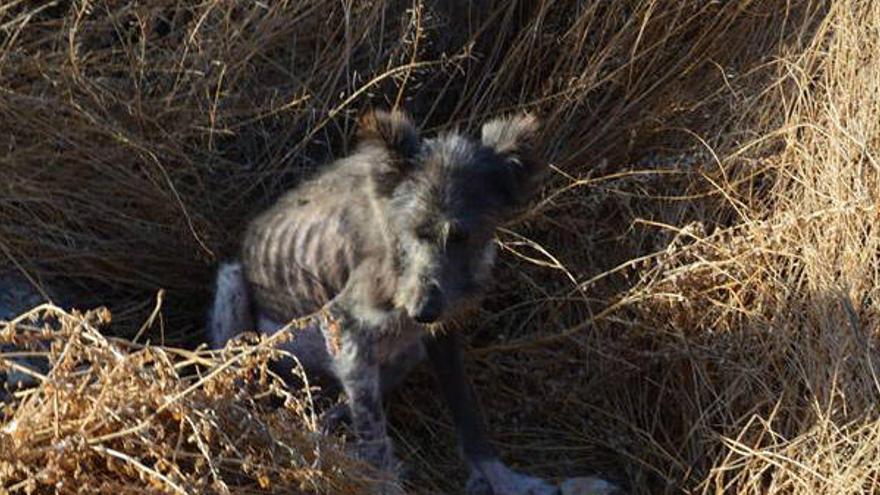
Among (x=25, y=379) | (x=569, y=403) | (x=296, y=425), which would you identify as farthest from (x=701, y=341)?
(x=25, y=379)

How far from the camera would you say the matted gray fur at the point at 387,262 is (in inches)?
198

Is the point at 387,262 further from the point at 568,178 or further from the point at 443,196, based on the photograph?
the point at 568,178

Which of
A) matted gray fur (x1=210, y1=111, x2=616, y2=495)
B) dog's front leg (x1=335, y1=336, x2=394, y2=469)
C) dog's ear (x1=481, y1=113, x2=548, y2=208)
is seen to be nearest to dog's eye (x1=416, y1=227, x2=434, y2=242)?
matted gray fur (x1=210, y1=111, x2=616, y2=495)

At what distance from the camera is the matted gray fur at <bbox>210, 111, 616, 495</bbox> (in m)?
5.04

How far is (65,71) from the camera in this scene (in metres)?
5.63

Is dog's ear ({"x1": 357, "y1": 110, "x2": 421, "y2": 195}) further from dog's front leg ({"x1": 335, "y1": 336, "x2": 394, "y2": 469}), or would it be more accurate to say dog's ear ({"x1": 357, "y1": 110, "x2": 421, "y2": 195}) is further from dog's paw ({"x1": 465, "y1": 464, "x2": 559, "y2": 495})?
dog's paw ({"x1": 465, "y1": 464, "x2": 559, "y2": 495})

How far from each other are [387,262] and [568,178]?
103cm

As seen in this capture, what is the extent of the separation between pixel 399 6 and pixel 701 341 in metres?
1.74

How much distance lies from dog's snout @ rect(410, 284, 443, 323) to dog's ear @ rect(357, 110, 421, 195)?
1.18 ft

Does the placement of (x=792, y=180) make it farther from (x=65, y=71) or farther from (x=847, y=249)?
(x=65, y=71)

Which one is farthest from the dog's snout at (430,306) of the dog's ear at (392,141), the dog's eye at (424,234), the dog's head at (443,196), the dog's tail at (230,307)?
the dog's tail at (230,307)

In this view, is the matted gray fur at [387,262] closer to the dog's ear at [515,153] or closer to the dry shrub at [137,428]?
the dog's ear at [515,153]

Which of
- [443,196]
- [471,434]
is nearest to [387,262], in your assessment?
[443,196]

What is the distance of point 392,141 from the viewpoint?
5.06 m
